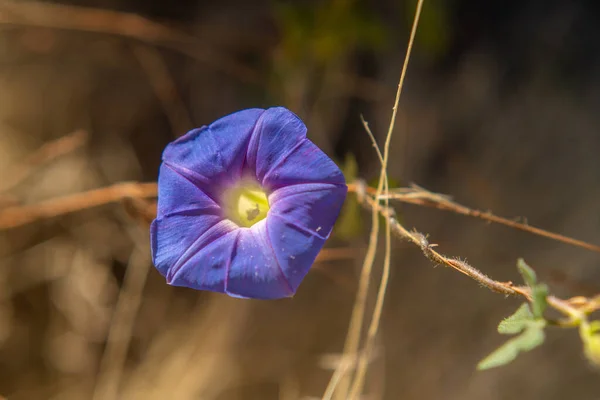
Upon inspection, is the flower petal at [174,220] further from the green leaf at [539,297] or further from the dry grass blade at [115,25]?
the dry grass blade at [115,25]

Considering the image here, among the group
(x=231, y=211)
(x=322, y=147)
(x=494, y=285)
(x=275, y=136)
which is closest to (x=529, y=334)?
(x=494, y=285)

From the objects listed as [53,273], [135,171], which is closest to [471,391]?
[135,171]

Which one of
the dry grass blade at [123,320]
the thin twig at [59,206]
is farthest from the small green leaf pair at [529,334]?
the dry grass blade at [123,320]

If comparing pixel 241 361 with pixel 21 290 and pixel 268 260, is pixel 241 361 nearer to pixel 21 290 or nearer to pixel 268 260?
pixel 21 290

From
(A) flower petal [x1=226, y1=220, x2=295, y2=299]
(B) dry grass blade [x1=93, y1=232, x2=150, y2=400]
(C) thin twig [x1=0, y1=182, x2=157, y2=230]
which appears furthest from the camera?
(B) dry grass blade [x1=93, y1=232, x2=150, y2=400]

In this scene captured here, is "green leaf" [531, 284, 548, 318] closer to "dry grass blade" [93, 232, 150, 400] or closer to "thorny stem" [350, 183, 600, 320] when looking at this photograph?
"thorny stem" [350, 183, 600, 320]

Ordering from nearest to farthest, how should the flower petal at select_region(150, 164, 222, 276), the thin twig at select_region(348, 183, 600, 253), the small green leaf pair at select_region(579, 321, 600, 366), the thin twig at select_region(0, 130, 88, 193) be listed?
the small green leaf pair at select_region(579, 321, 600, 366), the flower petal at select_region(150, 164, 222, 276), the thin twig at select_region(348, 183, 600, 253), the thin twig at select_region(0, 130, 88, 193)

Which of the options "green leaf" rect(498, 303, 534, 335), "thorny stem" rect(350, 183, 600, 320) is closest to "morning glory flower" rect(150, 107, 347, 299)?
"thorny stem" rect(350, 183, 600, 320)

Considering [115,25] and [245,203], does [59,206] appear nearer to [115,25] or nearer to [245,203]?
[115,25]
